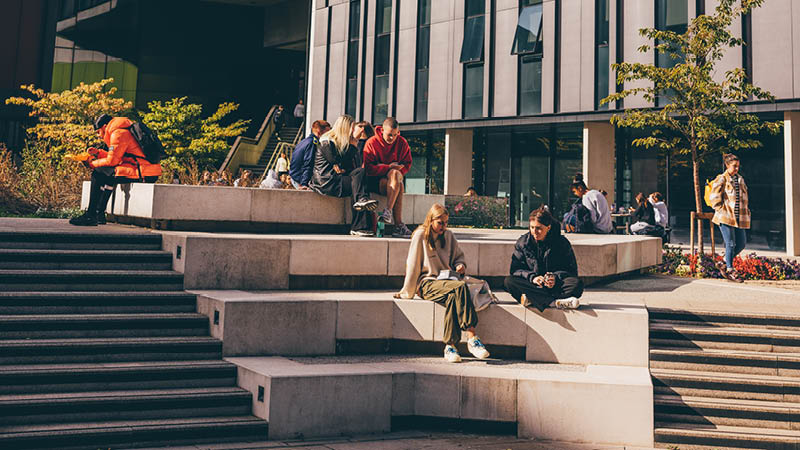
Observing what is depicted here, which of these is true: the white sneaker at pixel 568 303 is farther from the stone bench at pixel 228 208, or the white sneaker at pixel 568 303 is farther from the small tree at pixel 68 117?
the small tree at pixel 68 117

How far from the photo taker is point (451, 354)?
7.29 meters

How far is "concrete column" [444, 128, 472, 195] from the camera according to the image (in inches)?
1166

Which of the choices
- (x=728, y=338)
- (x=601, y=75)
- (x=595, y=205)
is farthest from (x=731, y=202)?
(x=601, y=75)

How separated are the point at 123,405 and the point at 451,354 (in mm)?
3159

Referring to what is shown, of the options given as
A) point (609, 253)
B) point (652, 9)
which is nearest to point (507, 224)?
point (609, 253)

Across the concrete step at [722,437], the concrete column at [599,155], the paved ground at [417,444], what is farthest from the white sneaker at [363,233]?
the concrete column at [599,155]

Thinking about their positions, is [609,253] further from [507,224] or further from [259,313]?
[507,224]

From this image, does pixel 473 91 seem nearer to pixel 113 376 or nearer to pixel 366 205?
pixel 366 205

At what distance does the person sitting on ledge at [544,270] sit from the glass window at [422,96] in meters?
22.2

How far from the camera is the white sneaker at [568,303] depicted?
24.8ft

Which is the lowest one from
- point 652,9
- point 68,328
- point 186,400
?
point 186,400

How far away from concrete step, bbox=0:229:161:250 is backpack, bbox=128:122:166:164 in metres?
2.10

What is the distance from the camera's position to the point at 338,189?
34.3 feet

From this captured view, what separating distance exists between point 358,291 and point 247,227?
2.55 metres
